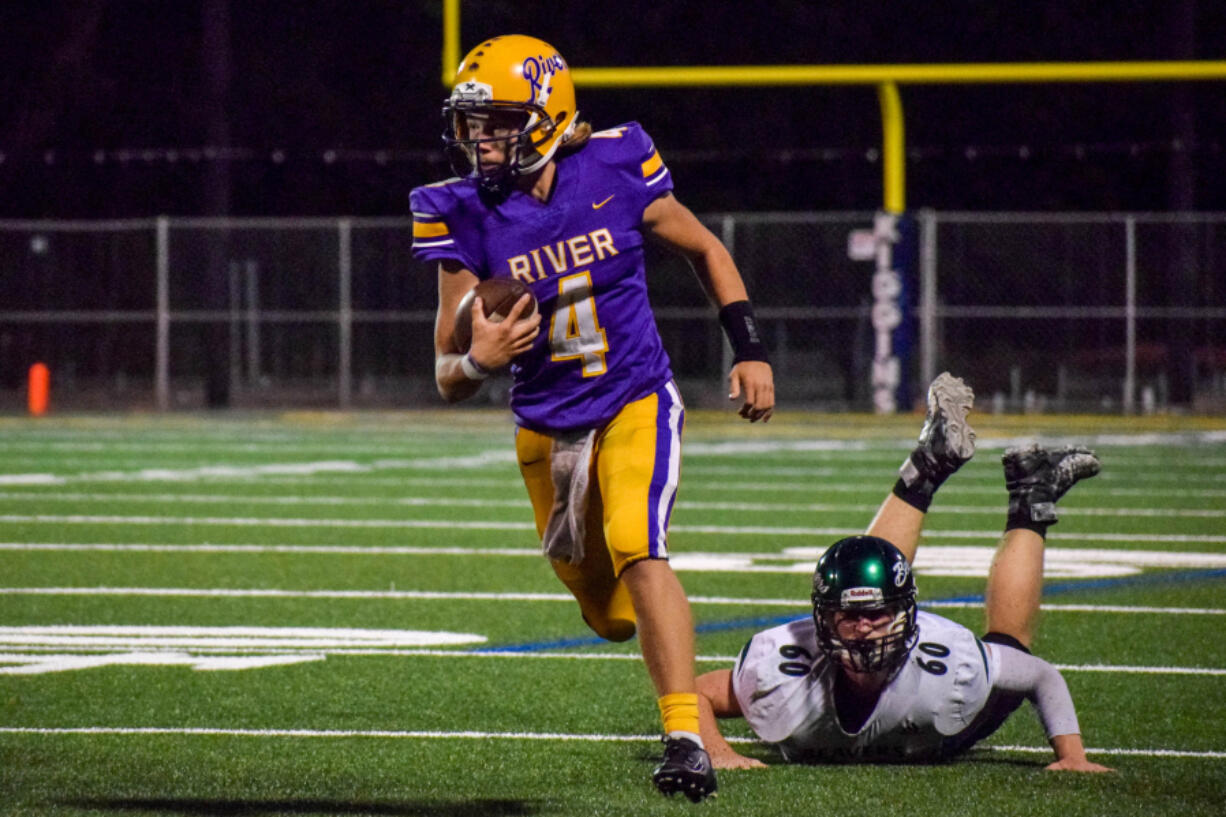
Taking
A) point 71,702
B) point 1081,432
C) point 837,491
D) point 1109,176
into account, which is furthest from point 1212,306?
point 71,702

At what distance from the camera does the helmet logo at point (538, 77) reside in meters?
5.36

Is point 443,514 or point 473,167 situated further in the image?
point 443,514

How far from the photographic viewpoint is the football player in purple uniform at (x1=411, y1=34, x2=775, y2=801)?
5.33 meters

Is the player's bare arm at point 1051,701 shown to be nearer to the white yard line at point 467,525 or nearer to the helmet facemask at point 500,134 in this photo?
the helmet facemask at point 500,134

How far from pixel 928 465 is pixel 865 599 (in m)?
1.34

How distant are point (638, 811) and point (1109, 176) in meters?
26.5

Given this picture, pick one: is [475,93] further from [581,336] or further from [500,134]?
[581,336]

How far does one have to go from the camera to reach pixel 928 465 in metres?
6.51

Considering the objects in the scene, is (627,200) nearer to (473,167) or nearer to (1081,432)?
(473,167)

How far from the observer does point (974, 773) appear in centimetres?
554

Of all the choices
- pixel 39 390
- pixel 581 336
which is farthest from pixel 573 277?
pixel 39 390

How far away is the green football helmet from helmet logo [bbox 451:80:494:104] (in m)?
1.41

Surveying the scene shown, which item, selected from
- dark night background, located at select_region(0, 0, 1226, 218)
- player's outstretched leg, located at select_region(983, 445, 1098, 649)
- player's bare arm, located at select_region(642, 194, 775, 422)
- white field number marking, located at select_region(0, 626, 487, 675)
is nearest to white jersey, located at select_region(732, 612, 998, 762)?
player's outstretched leg, located at select_region(983, 445, 1098, 649)

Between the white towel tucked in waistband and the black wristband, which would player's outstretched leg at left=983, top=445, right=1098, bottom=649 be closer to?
the black wristband
